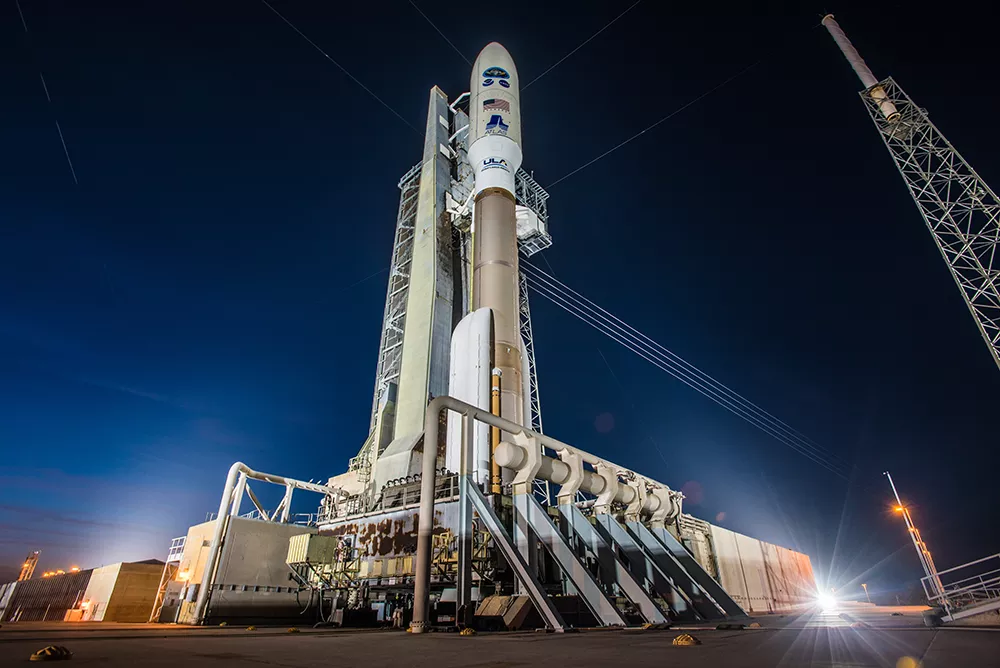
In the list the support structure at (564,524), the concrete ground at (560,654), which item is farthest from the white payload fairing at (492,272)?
the concrete ground at (560,654)

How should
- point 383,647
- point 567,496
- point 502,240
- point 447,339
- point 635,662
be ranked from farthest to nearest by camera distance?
1. point 447,339
2. point 502,240
3. point 567,496
4. point 383,647
5. point 635,662

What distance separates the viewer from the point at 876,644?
5035 mm

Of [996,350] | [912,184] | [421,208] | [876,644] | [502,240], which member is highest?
[912,184]

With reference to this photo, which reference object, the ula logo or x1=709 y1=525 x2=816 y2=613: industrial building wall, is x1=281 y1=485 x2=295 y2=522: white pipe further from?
x1=709 y1=525 x2=816 y2=613: industrial building wall

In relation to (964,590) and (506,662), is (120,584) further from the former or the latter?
(964,590)

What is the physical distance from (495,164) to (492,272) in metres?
5.38

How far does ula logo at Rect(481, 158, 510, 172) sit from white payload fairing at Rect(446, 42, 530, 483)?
0.04 m

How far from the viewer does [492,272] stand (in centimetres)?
1812

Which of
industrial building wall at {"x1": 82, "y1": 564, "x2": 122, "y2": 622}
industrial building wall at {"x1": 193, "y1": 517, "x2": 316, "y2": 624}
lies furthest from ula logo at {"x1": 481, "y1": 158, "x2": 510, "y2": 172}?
industrial building wall at {"x1": 82, "y1": 564, "x2": 122, "y2": 622}

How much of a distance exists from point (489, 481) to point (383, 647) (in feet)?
26.9

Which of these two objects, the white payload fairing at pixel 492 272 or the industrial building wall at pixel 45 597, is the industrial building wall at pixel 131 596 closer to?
the industrial building wall at pixel 45 597

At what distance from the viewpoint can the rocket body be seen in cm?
1655

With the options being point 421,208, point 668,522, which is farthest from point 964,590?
point 421,208

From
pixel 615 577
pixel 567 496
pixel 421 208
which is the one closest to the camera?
pixel 615 577
